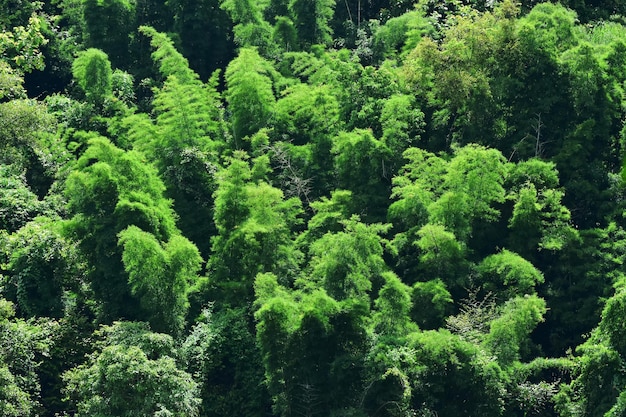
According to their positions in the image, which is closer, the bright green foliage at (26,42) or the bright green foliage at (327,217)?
the bright green foliage at (26,42)

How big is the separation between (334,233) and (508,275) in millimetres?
3302

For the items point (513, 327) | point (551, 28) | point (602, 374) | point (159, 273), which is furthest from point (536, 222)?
point (159, 273)

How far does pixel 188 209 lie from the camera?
19.8m

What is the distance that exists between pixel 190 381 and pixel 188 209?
504 cm

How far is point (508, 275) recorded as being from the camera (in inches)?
671

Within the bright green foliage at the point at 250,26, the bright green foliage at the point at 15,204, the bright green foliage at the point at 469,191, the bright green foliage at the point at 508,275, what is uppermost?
the bright green foliage at the point at 250,26

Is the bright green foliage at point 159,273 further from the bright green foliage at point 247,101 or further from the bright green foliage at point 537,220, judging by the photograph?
the bright green foliage at point 537,220

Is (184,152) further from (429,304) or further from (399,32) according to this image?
(399,32)

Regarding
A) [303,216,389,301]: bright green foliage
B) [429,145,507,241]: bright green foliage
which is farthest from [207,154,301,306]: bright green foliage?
[429,145,507,241]: bright green foliage

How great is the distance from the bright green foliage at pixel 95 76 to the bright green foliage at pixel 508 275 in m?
9.65

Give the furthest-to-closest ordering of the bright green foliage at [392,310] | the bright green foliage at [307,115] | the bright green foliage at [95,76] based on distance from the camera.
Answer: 1. the bright green foliage at [95,76]
2. the bright green foliage at [307,115]
3. the bright green foliage at [392,310]

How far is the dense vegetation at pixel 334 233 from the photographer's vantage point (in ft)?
51.3

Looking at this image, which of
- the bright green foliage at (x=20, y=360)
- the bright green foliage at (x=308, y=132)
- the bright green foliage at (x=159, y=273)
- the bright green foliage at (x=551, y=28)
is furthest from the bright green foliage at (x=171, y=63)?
the bright green foliage at (x=20, y=360)

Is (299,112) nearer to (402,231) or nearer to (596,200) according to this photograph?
(402,231)
